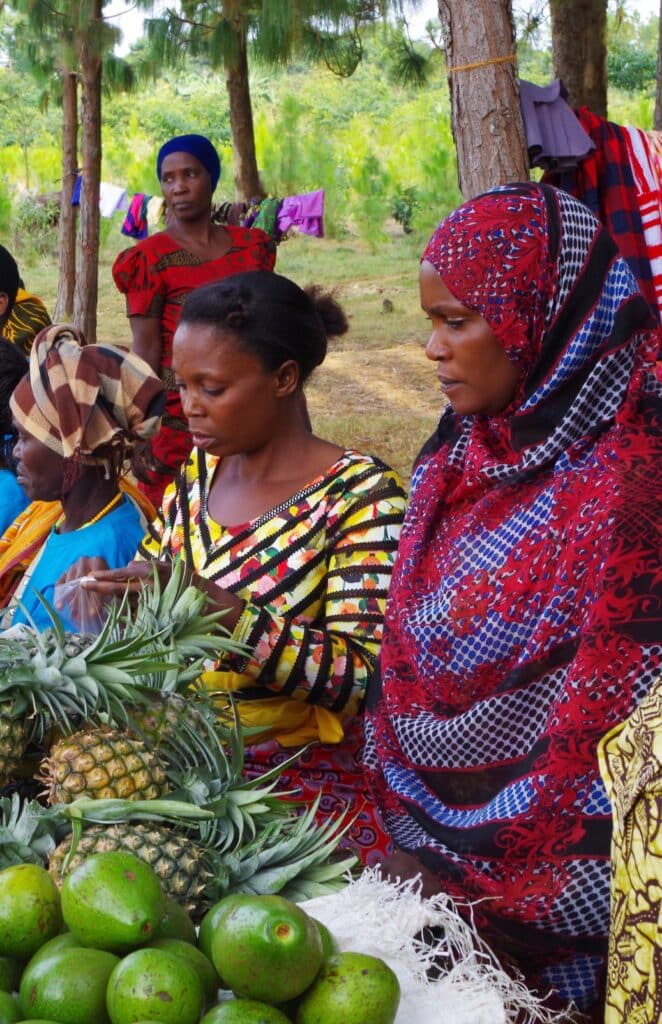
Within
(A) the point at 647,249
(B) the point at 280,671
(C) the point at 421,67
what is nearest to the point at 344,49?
(C) the point at 421,67

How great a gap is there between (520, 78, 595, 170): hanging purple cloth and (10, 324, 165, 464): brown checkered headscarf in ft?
5.61

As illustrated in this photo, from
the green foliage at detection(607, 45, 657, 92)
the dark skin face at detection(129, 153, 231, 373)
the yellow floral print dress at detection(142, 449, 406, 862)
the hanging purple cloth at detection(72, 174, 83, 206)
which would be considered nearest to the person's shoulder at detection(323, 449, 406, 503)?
the yellow floral print dress at detection(142, 449, 406, 862)

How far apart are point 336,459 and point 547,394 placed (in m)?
0.81

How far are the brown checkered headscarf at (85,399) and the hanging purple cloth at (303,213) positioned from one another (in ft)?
18.5

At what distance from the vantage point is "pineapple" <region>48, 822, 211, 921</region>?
1.84 m

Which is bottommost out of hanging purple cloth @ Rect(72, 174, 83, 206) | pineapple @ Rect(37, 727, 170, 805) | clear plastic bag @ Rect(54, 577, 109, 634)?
pineapple @ Rect(37, 727, 170, 805)

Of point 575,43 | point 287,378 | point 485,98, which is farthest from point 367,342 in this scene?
point 287,378

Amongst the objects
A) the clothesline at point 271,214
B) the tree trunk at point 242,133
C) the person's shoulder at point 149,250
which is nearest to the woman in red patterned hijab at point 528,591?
the person's shoulder at point 149,250

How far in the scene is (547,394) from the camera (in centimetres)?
231

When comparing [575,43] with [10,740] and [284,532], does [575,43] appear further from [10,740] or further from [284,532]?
[10,740]

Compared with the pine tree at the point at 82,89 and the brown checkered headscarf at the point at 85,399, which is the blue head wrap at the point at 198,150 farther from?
the brown checkered headscarf at the point at 85,399

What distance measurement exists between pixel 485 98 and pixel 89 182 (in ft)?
18.9

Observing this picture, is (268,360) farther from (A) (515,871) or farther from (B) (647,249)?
(B) (647,249)

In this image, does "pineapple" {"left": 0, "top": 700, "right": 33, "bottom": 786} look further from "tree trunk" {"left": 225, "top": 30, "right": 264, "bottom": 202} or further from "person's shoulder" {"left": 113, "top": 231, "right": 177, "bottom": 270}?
"tree trunk" {"left": 225, "top": 30, "right": 264, "bottom": 202}
